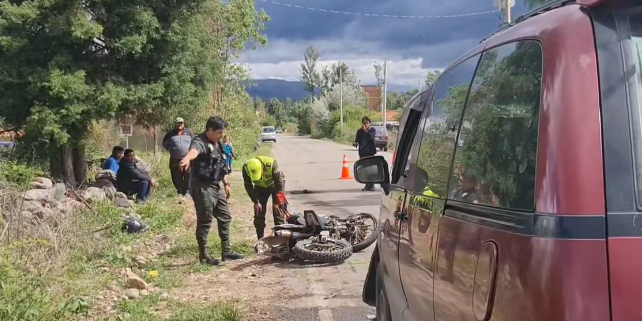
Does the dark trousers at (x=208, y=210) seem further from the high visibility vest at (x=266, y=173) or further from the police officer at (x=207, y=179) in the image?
the high visibility vest at (x=266, y=173)

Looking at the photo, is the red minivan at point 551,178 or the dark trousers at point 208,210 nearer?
the red minivan at point 551,178

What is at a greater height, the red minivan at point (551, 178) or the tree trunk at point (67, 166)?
the red minivan at point (551, 178)

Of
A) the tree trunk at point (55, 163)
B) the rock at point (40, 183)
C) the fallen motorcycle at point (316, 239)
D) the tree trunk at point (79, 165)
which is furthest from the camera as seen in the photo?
the tree trunk at point (79, 165)

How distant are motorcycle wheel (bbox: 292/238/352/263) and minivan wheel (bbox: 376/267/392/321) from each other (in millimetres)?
2955

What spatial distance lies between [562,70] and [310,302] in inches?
180

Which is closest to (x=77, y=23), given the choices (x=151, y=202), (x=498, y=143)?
(x=151, y=202)

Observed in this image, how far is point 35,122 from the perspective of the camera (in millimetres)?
10547

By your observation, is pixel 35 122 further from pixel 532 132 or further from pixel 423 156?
pixel 532 132

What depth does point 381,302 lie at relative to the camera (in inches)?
156

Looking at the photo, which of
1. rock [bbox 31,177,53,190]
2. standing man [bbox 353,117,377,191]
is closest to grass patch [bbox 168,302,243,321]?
rock [bbox 31,177,53,190]

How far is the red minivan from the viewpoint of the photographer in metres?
1.40

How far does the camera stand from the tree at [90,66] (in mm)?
10625

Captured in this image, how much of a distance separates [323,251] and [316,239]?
28cm

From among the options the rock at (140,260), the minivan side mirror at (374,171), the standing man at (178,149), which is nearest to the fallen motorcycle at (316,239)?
the rock at (140,260)
